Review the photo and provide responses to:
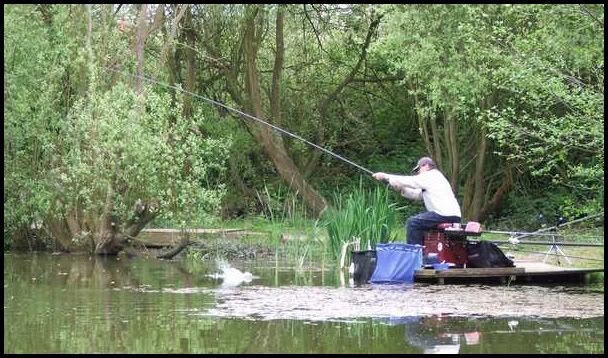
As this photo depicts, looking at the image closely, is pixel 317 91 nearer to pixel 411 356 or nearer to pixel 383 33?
pixel 383 33

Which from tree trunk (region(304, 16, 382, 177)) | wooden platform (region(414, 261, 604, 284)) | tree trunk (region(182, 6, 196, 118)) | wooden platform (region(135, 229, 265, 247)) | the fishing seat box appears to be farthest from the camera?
tree trunk (region(304, 16, 382, 177))

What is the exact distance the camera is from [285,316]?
31.9 ft

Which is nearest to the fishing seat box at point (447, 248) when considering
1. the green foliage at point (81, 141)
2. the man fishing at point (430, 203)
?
the man fishing at point (430, 203)

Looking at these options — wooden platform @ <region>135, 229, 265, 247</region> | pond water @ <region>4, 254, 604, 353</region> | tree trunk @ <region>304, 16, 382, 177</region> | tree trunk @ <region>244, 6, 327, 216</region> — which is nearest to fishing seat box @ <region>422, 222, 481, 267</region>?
pond water @ <region>4, 254, 604, 353</region>

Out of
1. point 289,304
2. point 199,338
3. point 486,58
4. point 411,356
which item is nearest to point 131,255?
point 486,58

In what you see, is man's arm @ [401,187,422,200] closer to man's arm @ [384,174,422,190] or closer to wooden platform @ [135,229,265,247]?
man's arm @ [384,174,422,190]

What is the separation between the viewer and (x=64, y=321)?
939 cm

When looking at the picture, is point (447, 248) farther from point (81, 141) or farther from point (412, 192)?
point (81, 141)

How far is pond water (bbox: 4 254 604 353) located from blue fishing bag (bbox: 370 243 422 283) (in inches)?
11.8

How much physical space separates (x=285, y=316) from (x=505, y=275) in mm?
3951

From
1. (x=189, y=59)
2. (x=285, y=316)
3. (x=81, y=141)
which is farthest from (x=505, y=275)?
(x=189, y=59)

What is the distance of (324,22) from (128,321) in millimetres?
14934

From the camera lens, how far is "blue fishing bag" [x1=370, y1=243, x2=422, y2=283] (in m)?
12.8

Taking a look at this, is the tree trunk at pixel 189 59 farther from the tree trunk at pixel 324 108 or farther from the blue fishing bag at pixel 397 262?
the blue fishing bag at pixel 397 262
